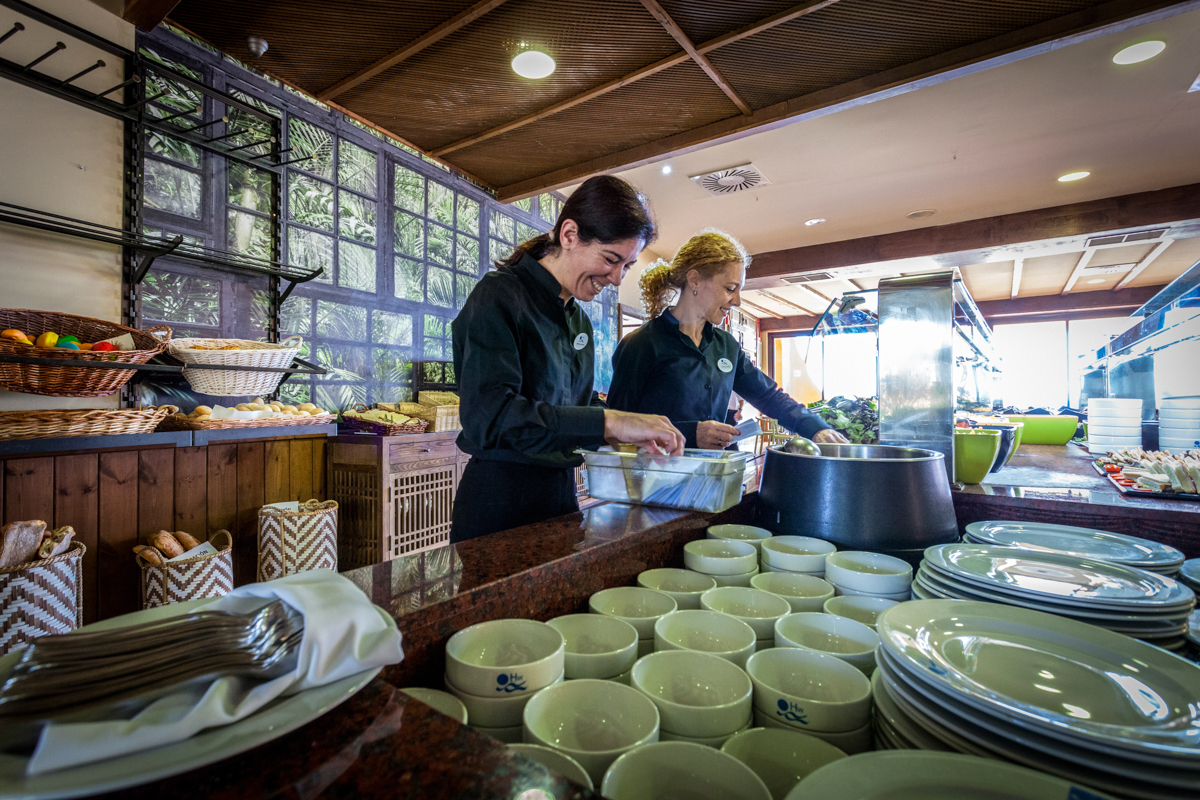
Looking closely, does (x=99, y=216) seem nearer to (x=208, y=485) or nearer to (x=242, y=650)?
(x=208, y=485)

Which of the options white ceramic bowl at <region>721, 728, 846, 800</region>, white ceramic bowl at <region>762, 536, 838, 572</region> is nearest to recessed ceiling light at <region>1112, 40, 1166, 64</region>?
white ceramic bowl at <region>762, 536, 838, 572</region>

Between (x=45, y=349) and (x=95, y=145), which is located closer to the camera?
(x=45, y=349)

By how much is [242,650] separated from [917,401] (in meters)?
1.53

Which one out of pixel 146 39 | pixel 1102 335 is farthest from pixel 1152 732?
pixel 1102 335

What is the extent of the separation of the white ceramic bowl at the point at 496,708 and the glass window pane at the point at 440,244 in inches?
150

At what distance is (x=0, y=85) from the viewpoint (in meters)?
2.03

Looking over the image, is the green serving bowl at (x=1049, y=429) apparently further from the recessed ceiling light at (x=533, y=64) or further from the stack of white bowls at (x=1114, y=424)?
the recessed ceiling light at (x=533, y=64)

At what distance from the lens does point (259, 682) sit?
0.42 metres

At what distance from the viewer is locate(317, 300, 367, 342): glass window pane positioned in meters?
3.19

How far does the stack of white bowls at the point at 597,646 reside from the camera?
618 mm

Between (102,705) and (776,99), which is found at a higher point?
(776,99)

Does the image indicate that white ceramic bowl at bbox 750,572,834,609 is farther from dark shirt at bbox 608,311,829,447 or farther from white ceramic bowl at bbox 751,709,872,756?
dark shirt at bbox 608,311,829,447

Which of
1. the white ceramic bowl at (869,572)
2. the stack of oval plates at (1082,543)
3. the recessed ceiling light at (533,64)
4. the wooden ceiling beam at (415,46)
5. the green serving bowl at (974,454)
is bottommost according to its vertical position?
the white ceramic bowl at (869,572)

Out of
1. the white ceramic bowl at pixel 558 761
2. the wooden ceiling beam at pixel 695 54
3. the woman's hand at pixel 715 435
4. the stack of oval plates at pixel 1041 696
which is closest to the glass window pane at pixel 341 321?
the wooden ceiling beam at pixel 695 54
